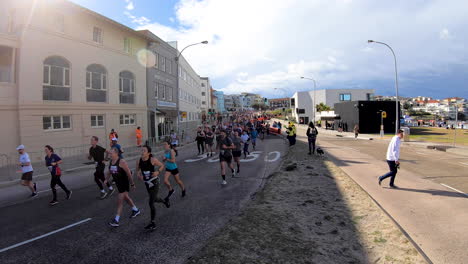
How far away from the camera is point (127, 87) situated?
2180 centimetres

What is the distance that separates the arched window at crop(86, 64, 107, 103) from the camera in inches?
715

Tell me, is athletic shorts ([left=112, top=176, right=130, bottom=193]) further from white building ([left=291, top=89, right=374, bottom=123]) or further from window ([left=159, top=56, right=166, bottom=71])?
white building ([left=291, top=89, right=374, bottom=123])

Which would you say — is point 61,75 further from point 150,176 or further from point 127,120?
point 150,176

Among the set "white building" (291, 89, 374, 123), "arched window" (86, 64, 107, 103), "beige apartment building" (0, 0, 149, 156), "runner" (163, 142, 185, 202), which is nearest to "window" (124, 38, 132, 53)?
"beige apartment building" (0, 0, 149, 156)

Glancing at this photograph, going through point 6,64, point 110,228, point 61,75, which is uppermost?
point 6,64

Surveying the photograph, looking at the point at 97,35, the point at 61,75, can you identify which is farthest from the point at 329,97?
the point at 61,75

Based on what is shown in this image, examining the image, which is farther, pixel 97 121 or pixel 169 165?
pixel 97 121

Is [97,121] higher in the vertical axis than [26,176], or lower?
higher

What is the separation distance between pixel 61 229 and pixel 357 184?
8080 millimetres

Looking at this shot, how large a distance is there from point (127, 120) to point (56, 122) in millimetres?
6020

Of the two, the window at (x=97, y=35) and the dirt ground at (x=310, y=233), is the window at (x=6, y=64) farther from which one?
the dirt ground at (x=310, y=233)

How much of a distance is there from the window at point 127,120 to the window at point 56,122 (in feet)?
15.0

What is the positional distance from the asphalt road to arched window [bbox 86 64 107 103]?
36.0 ft

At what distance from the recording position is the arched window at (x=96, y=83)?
18.2 meters
